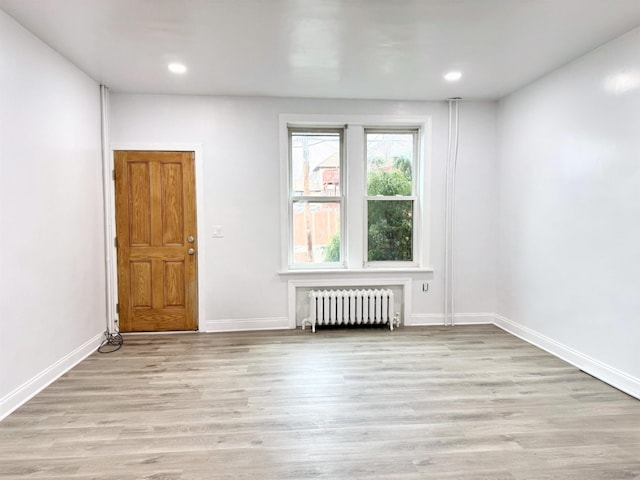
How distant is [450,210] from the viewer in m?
4.41

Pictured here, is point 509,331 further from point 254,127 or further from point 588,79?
point 254,127

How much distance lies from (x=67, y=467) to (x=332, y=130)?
3.79 m

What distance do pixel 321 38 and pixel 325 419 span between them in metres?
2.64

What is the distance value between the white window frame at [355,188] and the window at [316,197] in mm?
64

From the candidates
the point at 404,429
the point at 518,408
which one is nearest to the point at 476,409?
the point at 518,408

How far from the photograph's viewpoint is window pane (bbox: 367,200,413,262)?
4.52 meters

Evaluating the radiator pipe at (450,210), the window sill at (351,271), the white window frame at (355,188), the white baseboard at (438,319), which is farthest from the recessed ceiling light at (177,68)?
the white baseboard at (438,319)

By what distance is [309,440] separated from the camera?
215 centimetres

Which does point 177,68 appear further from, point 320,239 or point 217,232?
point 320,239

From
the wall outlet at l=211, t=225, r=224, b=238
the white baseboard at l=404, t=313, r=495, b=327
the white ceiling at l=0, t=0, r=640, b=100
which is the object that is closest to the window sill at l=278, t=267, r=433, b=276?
the white baseboard at l=404, t=313, r=495, b=327

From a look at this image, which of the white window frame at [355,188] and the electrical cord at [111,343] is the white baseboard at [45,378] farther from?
the white window frame at [355,188]

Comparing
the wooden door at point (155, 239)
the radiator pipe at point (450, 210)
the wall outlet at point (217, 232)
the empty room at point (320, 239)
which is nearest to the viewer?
the empty room at point (320, 239)

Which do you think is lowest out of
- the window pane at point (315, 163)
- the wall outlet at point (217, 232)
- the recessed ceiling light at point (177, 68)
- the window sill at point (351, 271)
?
the window sill at point (351, 271)

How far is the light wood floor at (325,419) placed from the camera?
193cm
